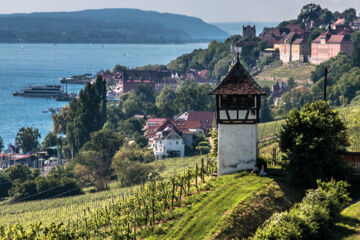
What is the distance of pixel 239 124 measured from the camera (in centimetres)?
3762

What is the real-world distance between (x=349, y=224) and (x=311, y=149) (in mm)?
5775

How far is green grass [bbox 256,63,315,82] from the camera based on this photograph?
160 meters

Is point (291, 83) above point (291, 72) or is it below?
below

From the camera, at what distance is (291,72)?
165 metres

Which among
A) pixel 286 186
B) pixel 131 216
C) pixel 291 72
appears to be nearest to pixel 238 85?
pixel 286 186

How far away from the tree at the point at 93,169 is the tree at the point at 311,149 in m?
44.9

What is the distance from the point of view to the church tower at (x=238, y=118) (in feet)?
123

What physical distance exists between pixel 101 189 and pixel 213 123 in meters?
47.1

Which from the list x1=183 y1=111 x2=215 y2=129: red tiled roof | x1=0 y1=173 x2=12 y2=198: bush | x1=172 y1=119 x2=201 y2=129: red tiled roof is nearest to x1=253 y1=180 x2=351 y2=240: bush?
x1=0 y1=173 x2=12 y2=198: bush

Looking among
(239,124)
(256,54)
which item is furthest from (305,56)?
(239,124)

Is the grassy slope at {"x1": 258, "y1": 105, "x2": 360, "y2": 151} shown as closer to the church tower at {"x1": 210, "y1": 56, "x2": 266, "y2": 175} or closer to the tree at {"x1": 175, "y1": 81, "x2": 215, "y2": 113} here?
the church tower at {"x1": 210, "y1": 56, "x2": 266, "y2": 175}

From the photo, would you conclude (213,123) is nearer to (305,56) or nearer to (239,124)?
(305,56)

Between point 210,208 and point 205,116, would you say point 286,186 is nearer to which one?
point 210,208

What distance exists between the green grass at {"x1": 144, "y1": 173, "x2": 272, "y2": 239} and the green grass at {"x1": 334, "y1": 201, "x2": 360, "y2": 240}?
215 inches
